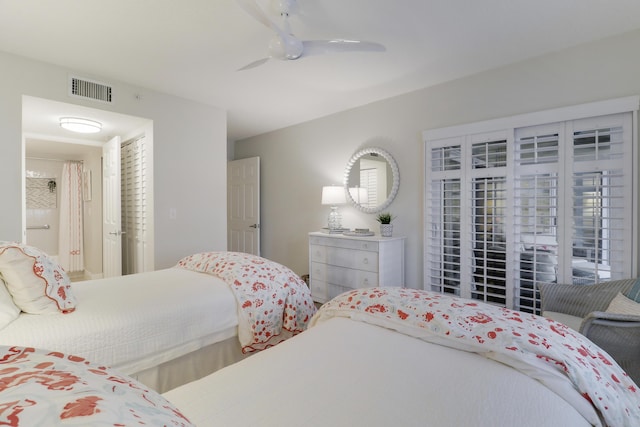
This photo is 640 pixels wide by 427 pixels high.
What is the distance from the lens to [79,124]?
10.3ft

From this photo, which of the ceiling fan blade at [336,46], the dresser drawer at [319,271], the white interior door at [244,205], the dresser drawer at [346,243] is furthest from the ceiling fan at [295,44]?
the white interior door at [244,205]

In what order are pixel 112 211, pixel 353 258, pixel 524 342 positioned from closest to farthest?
1. pixel 524 342
2. pixel 353 258
3. pixel 112 211

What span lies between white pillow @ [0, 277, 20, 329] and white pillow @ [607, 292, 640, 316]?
320cm

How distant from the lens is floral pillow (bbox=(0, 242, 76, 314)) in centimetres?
154

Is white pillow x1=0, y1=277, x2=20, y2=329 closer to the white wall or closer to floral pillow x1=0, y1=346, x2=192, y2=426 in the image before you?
floral pillow x1=0, y1=346, x2=192, y2=426

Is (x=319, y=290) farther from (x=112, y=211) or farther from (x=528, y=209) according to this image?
(x=112, y=211)

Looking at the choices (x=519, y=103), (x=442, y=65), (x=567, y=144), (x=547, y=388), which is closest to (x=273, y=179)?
(x=442, y=65)

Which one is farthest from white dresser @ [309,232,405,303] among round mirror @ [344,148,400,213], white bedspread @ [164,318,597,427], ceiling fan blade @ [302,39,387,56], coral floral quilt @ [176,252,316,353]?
white bedspread @ [164,318,597,427]

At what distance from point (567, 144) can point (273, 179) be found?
3614 mm

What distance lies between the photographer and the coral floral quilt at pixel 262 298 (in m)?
2.02

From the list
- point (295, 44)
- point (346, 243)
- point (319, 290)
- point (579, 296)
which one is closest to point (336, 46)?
point (295, 44)

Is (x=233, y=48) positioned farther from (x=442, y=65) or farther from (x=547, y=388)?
(x=547, y=388)

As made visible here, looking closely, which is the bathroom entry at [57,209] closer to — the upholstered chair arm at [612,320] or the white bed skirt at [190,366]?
the white bed skirt at [190,366]

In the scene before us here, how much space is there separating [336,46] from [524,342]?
1.75 metres
